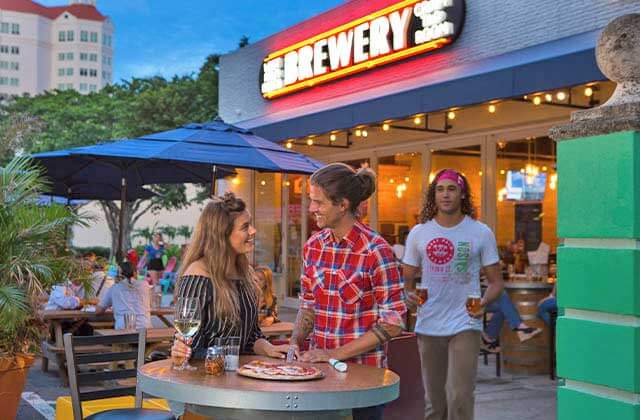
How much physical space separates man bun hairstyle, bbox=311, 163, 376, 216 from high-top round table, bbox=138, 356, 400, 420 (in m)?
0.88

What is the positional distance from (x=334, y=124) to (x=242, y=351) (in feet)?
35.8

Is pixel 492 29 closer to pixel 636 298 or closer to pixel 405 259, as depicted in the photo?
pixel 405 259

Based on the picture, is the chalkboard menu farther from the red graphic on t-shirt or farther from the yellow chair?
the yellow chair

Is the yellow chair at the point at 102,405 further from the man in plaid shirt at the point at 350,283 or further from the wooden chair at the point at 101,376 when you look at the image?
the man in plaid shirt at the point at 350,283

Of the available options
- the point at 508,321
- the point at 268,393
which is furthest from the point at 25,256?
the point at 508,321

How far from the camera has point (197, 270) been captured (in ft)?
14.4

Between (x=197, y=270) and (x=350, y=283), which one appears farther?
(x=197, y=270)

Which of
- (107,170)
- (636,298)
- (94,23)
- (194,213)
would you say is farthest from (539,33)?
(94,23)

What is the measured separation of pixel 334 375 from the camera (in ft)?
12.8

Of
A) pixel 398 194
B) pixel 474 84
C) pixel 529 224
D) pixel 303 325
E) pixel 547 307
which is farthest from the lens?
pixel 398 194

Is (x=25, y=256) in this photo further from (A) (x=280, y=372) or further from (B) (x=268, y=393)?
(B) (x=268, y=393)

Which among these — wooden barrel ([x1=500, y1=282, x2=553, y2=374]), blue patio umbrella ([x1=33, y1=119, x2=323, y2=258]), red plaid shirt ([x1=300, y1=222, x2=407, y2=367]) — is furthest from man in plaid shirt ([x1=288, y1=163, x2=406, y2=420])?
wooden barrel ([x1=500, y1=282, x2=553, y2=374])

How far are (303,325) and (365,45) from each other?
1177 cm

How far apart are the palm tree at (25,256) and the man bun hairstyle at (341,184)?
389cm
